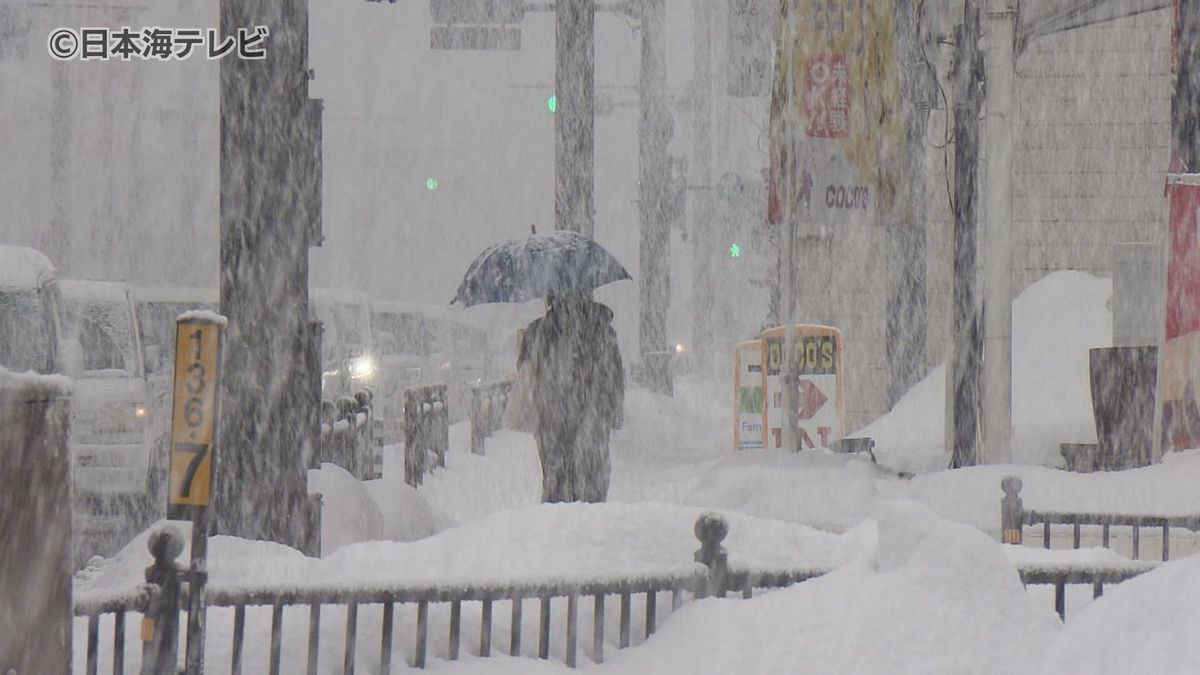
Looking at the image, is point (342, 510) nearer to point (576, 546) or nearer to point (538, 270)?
point (538, 270)

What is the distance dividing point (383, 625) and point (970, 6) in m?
8.90

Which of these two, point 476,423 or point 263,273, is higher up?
point 263,273

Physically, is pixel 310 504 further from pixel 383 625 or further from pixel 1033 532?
pixel 1033 532

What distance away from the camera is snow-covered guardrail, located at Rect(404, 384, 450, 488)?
14883mm

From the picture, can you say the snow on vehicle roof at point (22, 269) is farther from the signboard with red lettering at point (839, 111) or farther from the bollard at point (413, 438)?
the signboard with red lettering at point (839, 111)

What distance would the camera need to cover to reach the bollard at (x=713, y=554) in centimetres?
645

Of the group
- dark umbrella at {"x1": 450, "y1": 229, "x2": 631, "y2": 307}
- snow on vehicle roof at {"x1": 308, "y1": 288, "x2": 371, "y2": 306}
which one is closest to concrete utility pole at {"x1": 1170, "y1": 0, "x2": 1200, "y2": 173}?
dark umbrella at {"x1": 450, "y1": 229, "x2": 631, "y2": 307}

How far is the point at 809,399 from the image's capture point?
14.6m

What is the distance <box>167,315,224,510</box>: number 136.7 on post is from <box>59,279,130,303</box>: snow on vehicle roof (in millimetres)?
9265

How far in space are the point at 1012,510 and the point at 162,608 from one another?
4656mm

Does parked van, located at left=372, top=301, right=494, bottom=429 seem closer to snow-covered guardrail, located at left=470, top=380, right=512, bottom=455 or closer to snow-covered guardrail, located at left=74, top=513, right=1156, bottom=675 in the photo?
snow-covered guardrail, located at left=470, top=380, right=512, bottom=455

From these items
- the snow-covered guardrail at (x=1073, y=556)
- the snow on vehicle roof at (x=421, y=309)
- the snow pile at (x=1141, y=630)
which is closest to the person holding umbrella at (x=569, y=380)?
the snow-covered guardrail at (x=1073, y=556)

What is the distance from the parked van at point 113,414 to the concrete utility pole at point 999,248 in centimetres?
684

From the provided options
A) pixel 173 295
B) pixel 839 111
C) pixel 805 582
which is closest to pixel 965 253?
pixel 839 111
